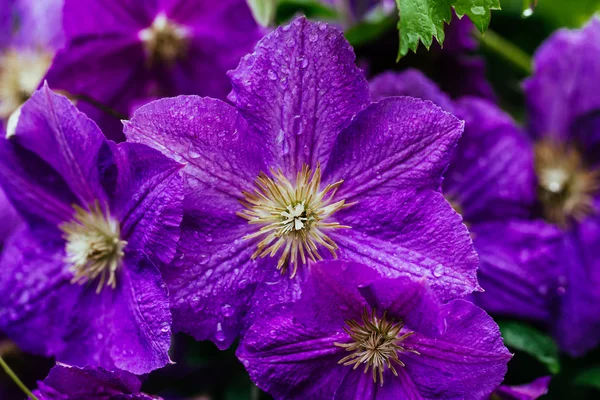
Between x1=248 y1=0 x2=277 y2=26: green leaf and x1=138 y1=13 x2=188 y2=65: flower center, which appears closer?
x1=248 y1=0 x2=277 y2=26: green leaf

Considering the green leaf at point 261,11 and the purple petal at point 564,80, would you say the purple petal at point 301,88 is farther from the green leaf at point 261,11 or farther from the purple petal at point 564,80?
the purple petal at point 564,80

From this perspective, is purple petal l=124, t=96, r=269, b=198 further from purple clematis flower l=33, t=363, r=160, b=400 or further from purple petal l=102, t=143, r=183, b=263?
purple clematis flower l=33, t=363, r=160, b=400

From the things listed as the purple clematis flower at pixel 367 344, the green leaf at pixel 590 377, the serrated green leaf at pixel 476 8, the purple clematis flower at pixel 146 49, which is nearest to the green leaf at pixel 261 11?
the purple clematis flower at pixel 146 49

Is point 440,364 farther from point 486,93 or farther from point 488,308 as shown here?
point 486,93

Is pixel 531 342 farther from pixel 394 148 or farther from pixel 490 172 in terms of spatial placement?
pixel 394 148

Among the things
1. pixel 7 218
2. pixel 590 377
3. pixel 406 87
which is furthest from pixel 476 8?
pixel 7 218

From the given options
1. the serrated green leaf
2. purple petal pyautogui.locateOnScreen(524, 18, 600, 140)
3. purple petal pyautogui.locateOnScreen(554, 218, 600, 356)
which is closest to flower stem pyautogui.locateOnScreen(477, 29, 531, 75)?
purple petal pyautogui.locateOnScreen(524, 18, 600, 140)
